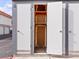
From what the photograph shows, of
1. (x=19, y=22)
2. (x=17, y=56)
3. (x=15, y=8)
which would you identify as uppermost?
(x=15, y=8)

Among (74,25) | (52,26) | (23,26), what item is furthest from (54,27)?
(23,26)

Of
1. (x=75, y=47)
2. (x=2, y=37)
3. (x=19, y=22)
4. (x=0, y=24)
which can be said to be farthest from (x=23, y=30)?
(x=2, y=37)

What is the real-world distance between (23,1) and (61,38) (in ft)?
6.84

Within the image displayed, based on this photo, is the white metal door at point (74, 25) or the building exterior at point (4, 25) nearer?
the white metal door at point (74, 25)

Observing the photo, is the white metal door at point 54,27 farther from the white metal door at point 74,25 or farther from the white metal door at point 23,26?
the white metal door at point 23,26

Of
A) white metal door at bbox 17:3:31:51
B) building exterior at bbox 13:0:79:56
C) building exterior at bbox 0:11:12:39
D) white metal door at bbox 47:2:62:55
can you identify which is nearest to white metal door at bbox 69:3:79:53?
building exterior at bbox 13:0:79:56

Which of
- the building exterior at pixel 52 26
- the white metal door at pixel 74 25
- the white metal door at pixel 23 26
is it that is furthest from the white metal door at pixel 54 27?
the white metal door at pixel 23 26

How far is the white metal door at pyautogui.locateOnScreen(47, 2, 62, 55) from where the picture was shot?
7.98 m

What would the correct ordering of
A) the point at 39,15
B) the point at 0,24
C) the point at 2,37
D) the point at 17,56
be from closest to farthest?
the point at 17,56
the point at 39,15
the point at 0,24
the point at 2,37

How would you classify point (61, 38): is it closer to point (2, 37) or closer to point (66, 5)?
point (66, 5)

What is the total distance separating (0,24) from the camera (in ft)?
39.0

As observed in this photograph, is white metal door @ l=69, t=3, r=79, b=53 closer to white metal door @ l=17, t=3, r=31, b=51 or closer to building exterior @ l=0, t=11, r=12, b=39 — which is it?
white metal door @ l=17, t=3, r=31, b=51

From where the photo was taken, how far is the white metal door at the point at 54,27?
7.98m

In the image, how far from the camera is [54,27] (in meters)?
8.05
